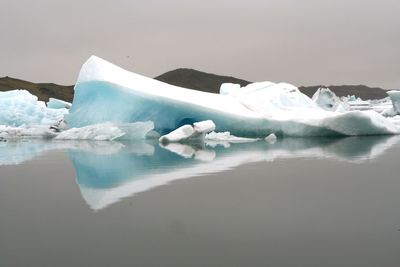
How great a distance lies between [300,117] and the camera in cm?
1336

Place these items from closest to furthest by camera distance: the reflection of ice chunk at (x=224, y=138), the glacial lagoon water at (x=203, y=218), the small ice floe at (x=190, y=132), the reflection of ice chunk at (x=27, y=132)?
1. the glacial lagoon water at (x=203, y=218)
2. the small ice floe at (x=190, y=132)
3. the reflection of ice chunk at (x=224, y=138)
4. the reflection of ice chunk at (x=27, y=132)

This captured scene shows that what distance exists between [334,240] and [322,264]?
1.19ft

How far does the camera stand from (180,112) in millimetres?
12703

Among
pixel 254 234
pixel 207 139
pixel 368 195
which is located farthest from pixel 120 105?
pixel 254 234

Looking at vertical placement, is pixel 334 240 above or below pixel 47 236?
above

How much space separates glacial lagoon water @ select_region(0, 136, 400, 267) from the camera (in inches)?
82.0

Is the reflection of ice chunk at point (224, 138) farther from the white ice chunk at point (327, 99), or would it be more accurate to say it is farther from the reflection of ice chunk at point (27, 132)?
the white ice chunk at point (327, 99)

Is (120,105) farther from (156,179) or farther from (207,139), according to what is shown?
(156,179)

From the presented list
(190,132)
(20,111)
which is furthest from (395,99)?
(20,111)

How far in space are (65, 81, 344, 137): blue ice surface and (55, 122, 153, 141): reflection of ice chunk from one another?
0.37 metres

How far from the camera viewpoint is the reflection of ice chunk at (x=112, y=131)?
12766 mm

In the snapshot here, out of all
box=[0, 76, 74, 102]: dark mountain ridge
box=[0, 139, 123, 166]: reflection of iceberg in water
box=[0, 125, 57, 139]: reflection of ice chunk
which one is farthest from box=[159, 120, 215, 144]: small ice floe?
box=[0, 76, 74, 102]: dark mountain ridge

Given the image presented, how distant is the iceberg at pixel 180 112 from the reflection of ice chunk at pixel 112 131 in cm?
37

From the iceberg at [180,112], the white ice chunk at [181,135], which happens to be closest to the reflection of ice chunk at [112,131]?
the iceberg at [180,112]
